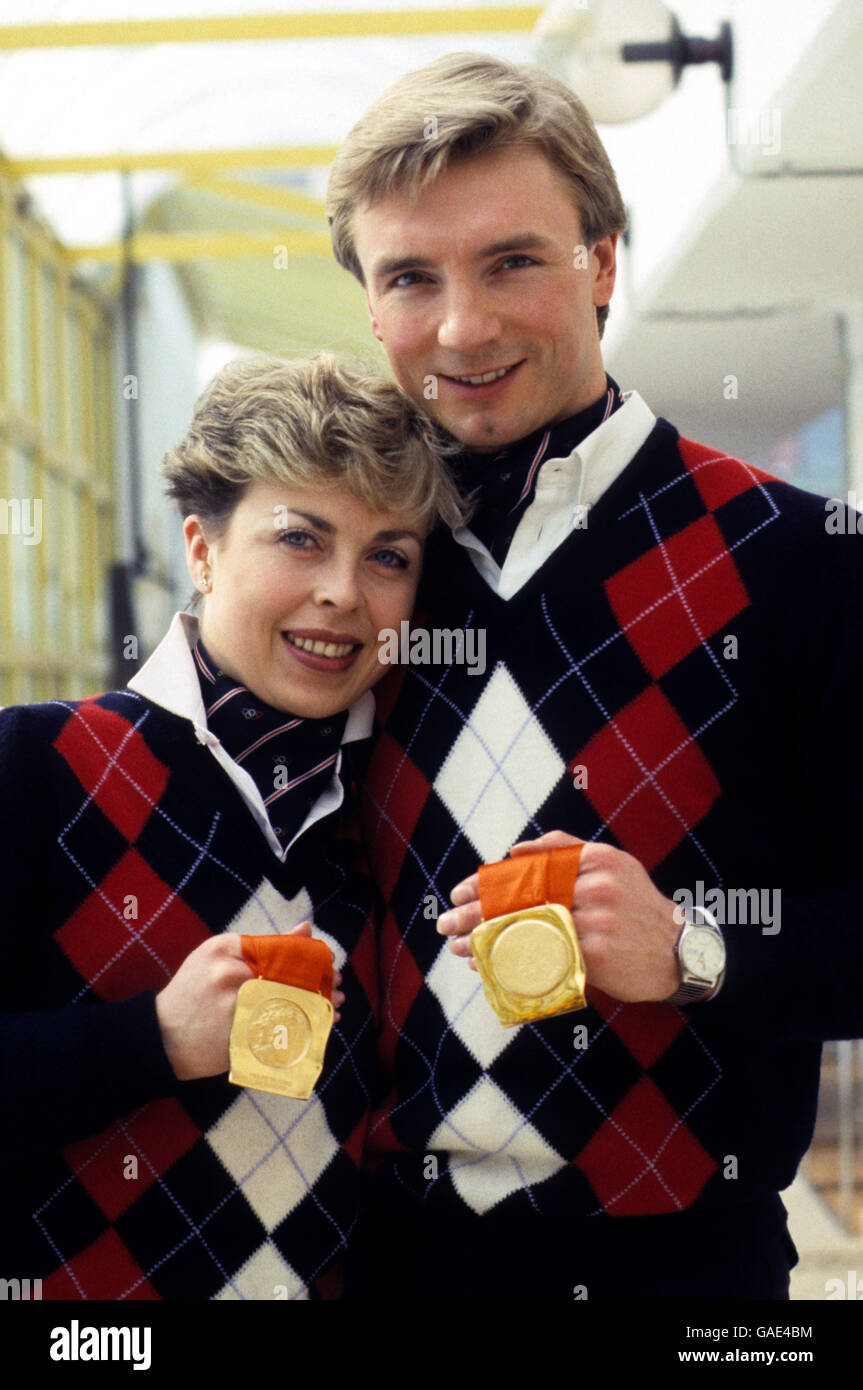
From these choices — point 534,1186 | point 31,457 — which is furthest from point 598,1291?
point 31,457

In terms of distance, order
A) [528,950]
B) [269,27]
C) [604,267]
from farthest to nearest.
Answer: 1. [269,27]
2. [604,267]
3. [528,950]

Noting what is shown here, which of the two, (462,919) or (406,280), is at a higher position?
(406,280)

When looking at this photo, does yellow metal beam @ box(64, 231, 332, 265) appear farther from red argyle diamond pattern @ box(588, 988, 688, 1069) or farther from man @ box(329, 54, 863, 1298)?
red argyle diamond pattern @ box(588, 988, 688, 1069)

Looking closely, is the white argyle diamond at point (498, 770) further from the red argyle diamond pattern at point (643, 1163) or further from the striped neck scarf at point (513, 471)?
the red argyle diamond pattern at point (643, 1163)

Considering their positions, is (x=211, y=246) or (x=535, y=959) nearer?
(x=535, y=959)

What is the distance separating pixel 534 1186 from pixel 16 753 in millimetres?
809

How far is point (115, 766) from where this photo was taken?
1.84m

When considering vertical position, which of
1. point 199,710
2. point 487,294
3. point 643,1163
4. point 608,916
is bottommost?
point 643,1163

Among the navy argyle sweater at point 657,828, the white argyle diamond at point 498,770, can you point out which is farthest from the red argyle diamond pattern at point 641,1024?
the white argyle diamond at point 498,770

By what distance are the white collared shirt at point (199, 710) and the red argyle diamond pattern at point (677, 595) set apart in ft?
1.26

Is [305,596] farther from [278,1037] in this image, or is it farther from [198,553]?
[278,1037]

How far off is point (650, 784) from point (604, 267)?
2.54 feet

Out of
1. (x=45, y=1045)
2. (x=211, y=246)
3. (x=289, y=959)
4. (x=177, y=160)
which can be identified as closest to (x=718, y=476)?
(x=289, y=959)

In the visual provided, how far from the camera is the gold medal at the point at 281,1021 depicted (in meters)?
1.63
